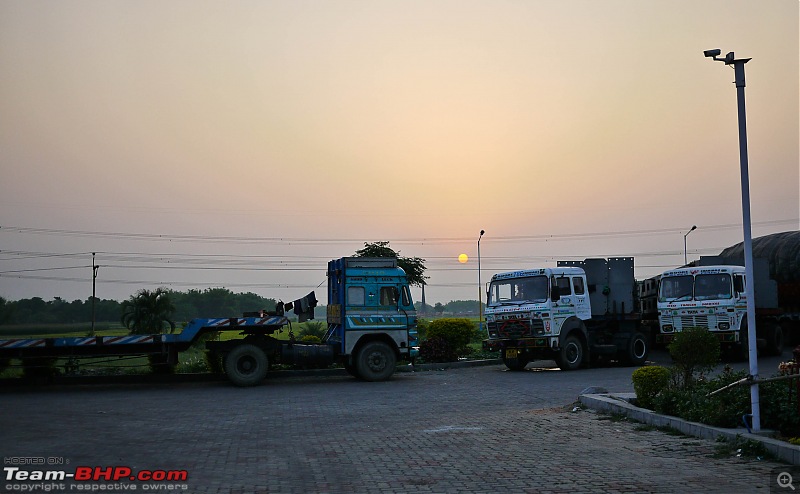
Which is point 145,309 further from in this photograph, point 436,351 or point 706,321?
point 706,321

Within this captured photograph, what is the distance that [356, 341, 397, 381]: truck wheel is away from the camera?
21859 millimetres

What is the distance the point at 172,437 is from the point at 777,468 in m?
7.95

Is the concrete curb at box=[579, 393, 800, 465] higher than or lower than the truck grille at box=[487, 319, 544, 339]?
lower

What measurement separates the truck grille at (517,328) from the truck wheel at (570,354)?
3.70 feet

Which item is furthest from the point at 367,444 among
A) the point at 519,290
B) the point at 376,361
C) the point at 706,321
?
the point at 706,321

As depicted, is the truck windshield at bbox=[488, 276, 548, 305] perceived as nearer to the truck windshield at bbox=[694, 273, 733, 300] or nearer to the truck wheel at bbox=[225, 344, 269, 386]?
the truck windshield at bbox=[694, 273, 733, 300]

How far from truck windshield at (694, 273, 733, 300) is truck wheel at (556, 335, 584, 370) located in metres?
4.72

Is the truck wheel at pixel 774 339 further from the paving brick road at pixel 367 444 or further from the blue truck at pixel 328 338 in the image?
the blue truck at pixel 328 338

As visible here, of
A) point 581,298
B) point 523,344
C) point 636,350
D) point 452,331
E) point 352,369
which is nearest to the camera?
point 352,369

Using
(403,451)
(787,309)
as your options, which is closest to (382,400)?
(403,451)

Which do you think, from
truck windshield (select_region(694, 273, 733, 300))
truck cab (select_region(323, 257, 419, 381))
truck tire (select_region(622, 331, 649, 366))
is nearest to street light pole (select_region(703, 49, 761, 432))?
truck cab (select_region(323, 257, 419, 381))

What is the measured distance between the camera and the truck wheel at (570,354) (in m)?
24.0

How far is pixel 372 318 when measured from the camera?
868 inches

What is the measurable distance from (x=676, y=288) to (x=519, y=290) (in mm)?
6158
